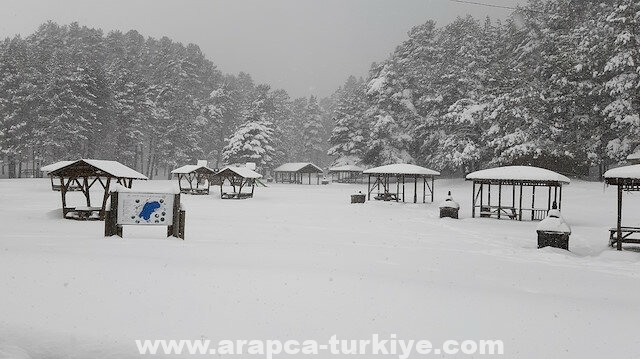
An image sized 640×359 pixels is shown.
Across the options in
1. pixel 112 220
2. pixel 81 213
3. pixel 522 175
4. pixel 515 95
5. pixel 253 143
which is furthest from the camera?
pixel 253 143

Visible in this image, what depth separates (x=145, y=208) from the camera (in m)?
12.7

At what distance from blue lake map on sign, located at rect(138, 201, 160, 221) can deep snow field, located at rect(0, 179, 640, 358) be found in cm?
63

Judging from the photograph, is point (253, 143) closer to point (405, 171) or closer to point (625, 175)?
point (405, 171)

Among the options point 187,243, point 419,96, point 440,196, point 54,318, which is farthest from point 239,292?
point 419,96

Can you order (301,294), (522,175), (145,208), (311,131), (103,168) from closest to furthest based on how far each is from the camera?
(301,294)
(145,208)
(103,168)
(522,175)
(311,131)

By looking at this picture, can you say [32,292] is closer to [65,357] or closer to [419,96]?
[65,357]

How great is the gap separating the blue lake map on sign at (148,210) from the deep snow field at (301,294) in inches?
24.6

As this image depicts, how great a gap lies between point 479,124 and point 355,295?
144 ft

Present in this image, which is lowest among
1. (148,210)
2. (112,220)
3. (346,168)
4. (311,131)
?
(112,220)

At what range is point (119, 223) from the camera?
41.0 feet

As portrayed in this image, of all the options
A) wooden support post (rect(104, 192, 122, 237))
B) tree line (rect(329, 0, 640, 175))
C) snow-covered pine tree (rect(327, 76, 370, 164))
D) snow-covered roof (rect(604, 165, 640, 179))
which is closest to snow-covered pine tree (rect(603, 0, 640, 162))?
tree line (rect(329, 0, 640, 175))

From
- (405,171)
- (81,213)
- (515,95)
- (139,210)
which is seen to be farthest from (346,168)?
(139,210)

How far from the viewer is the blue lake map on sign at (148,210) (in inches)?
496

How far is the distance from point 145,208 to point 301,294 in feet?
22.0
